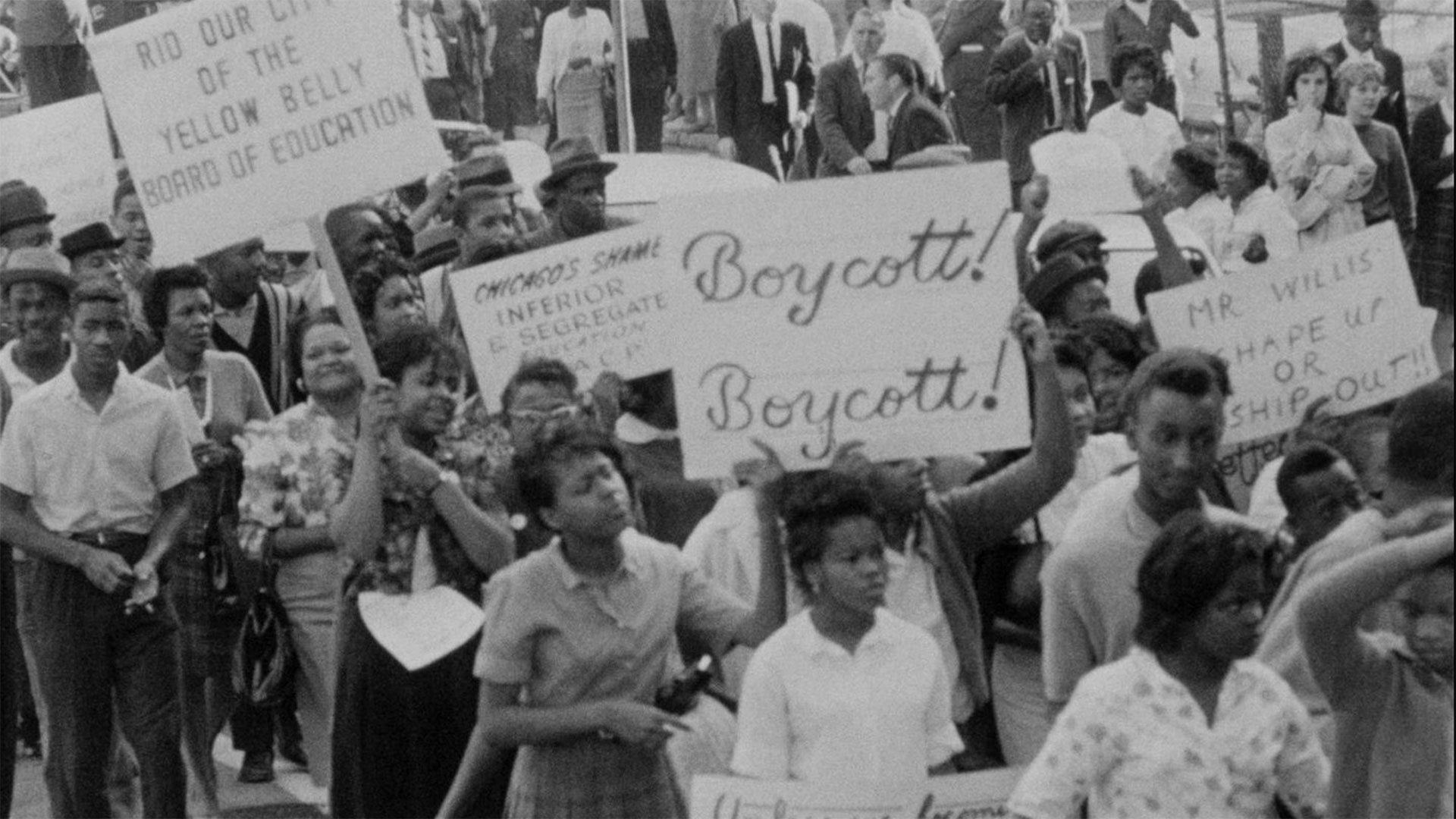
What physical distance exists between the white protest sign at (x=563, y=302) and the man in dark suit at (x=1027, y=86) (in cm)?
773

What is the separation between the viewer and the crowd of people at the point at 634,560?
22.1 ft

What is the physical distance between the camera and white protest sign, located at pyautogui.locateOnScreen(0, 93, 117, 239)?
1349 cm

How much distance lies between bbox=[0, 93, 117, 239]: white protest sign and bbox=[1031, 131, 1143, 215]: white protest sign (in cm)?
372

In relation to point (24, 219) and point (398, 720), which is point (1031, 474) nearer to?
point (398, 720)

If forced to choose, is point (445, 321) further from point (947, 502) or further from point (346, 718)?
point (947, 502)

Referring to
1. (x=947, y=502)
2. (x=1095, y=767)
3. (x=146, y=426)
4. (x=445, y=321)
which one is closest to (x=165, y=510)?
(x=146, y=426)

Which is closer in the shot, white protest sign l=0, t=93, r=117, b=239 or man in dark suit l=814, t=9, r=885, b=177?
white protest sign l=0, t=93, r=117, b=239

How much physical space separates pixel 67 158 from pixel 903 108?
4776mm

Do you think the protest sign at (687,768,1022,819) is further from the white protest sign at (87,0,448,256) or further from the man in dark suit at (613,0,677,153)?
the man in dark suit at (613,0,677,153)

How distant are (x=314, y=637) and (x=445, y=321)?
1629 mm

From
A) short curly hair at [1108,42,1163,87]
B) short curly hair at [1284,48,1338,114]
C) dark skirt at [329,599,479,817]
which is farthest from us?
short curly hair at [1284,48,1338,114]

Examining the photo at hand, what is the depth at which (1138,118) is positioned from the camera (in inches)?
648

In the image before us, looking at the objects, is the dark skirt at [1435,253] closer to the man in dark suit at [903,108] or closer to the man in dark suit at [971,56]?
the man in dark suit at [903,108]

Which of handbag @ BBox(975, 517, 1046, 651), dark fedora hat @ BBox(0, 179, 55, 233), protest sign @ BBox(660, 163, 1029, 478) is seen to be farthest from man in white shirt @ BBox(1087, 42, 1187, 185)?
protest sign @ BBox(660, 163, 1029, 478)
